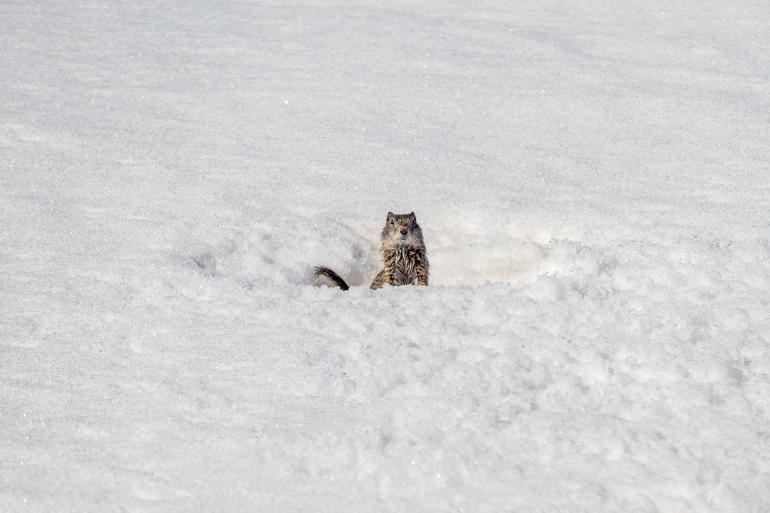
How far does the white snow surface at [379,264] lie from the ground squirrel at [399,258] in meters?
0.17

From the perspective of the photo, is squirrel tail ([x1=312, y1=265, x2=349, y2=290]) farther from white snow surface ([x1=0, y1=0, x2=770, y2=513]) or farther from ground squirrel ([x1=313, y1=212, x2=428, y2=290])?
white snow surface ([x1=0, y1=0, x2=770, y2=513])

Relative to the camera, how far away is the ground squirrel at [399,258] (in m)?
6.89

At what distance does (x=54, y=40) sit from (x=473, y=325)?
772cm

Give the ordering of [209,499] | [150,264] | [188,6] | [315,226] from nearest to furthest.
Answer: [209,499]
[150,264]
[315,226]
[188,6]

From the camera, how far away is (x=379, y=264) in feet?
26.4

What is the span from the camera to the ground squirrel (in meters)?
6.89

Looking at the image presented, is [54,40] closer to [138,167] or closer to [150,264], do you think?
[138,167]

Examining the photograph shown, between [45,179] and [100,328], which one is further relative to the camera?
[45,179]

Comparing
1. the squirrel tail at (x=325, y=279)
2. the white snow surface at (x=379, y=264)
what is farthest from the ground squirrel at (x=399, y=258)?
the white snow surface at (x=379, y=264)

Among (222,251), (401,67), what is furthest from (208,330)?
(401,67)

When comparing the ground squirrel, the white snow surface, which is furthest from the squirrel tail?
the white snow surface

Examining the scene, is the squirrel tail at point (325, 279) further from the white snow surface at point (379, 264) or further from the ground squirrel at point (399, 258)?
the white snow surface at point (379, 264)

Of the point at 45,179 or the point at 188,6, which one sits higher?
the point at 188,6

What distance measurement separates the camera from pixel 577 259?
21.2ft
